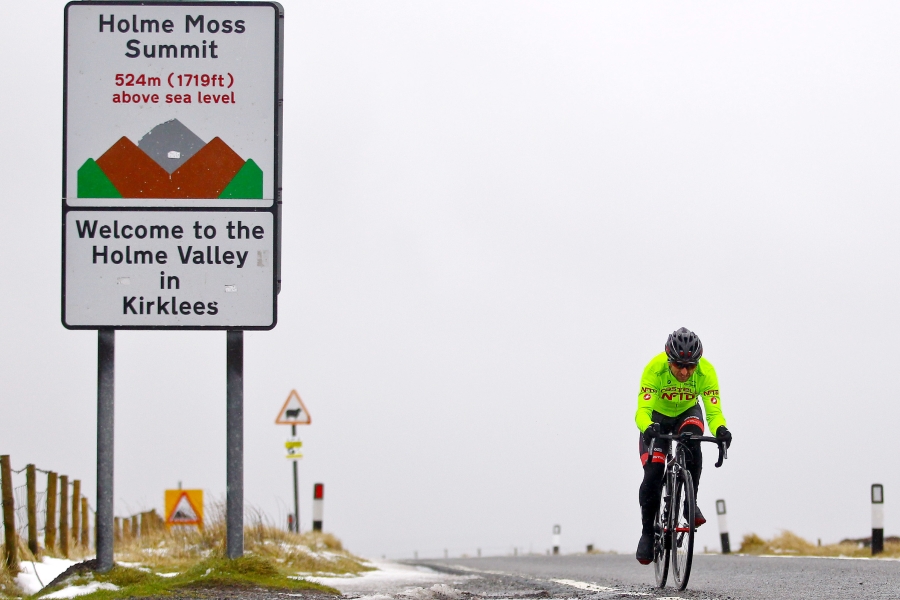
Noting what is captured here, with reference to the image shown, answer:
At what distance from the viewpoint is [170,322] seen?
8406 millimetres

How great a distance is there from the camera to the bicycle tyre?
804cm

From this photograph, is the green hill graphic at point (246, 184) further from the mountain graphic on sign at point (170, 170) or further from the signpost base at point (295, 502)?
the signpost base at point (295, 502)

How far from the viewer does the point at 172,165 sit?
8.58 metres

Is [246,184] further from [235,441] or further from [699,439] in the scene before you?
[699,439]

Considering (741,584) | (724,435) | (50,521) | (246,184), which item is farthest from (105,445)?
(50,521)

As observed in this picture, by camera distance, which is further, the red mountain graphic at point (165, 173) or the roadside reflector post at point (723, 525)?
the roadside reflector post at point (723, 525)

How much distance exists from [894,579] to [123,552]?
9.09 m

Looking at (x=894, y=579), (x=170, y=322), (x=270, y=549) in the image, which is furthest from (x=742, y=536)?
(x=170, y=322)

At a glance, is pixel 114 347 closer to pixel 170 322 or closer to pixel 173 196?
pixel 170 322

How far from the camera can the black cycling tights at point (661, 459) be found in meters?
7.86

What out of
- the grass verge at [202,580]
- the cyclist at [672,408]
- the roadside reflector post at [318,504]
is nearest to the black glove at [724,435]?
the cyclist at [672,408]

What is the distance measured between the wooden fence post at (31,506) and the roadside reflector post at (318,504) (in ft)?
31.1

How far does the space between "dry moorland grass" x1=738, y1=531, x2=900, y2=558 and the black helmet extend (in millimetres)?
10138

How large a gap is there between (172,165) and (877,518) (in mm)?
11893
